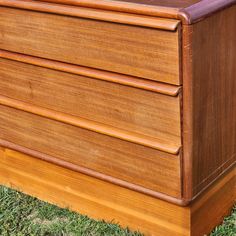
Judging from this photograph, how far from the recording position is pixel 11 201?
2.60 m

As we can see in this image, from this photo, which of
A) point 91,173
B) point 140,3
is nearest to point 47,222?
point 91,173

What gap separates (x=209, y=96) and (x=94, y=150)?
1.75ft

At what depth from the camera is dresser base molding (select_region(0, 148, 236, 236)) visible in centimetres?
215

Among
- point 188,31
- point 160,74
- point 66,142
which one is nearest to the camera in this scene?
point 188,31

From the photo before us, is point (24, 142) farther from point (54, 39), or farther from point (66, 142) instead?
point (54, 39)

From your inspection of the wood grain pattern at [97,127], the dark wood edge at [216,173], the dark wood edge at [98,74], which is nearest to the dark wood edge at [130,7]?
the dark wood edge at [98,74]

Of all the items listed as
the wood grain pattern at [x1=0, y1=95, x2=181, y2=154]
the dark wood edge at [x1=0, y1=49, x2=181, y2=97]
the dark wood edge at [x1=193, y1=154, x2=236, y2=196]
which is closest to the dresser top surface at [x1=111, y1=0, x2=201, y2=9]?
the dark wood edge at [x1=0, y1=49, x2=181, y2=97]

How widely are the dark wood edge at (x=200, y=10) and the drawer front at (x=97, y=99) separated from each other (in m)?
0.28

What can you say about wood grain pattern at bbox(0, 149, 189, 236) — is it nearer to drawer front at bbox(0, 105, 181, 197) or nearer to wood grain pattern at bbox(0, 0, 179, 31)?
drawer front at bbox(0, 105, 181, 197)

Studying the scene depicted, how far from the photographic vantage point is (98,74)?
2.04 meters

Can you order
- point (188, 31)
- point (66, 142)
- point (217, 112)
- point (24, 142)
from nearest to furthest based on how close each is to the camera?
point (188, 31), point (217, 112), point (66, 142), point (24, 142)

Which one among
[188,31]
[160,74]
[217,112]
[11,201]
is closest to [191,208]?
[217,112]

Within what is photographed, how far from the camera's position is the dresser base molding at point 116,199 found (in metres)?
2.15

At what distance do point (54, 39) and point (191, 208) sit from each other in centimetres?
82
